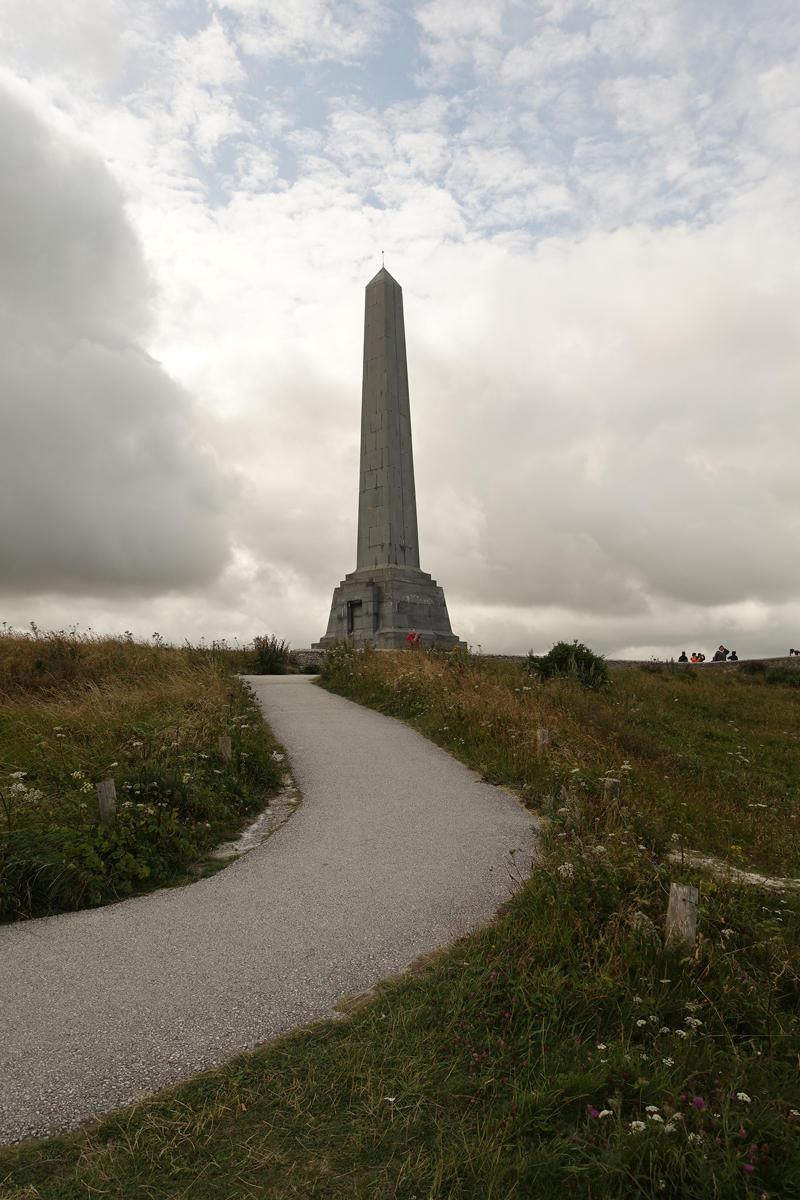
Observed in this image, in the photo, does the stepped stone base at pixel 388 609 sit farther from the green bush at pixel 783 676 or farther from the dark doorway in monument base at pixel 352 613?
the green bush at pixel 783 676

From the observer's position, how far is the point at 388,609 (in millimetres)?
24016

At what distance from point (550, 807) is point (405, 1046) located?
3.46 m

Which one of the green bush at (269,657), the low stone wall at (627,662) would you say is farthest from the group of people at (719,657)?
the green bush at (269,657)

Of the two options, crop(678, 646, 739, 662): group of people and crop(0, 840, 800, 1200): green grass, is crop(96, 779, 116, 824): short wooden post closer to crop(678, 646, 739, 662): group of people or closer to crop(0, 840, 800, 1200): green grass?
crop(0, 840, 800, 1200): green grass

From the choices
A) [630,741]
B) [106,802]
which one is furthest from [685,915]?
[630,741]

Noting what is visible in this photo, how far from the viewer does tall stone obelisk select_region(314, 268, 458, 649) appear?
24359 mm

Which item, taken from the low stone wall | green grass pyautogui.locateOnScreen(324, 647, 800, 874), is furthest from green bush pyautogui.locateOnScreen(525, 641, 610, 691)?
the low stone wall

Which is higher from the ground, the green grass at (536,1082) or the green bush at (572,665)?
the green bush at (572,665)

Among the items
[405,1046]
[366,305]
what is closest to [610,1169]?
[405,1046]

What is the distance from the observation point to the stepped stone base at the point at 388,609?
78.3 ft

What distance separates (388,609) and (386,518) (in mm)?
3417

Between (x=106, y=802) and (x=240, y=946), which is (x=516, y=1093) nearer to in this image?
(x=240, y=946)

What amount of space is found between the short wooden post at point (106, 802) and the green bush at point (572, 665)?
11672 mm

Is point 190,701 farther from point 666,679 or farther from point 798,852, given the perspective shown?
point 666,679
